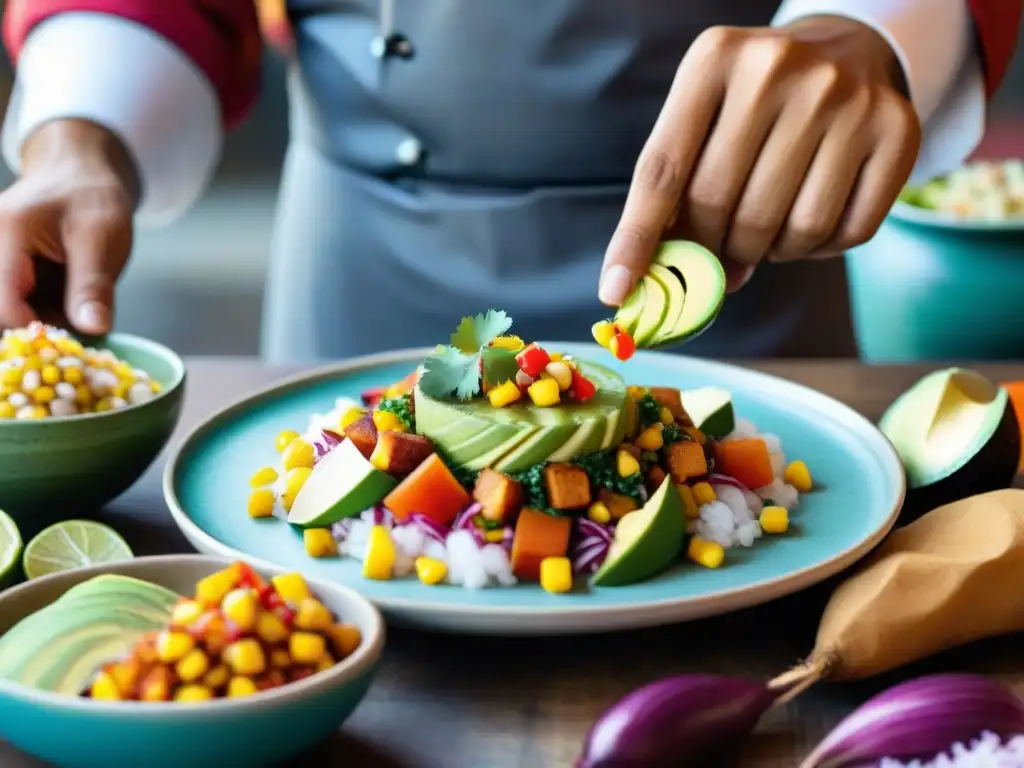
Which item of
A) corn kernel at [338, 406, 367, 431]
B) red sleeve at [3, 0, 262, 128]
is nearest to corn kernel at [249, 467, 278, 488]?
corn kernel at [338, 406, 367, 431]

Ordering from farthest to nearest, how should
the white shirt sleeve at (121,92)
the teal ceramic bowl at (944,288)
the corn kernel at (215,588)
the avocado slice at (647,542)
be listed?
the teal ceramic bowl at (944,288) < the white shirt sleeve at (121,92) < the avocado slice at (647,542) < the corn kernel at (215,588)

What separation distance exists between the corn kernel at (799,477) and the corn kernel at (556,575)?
1.60 feet

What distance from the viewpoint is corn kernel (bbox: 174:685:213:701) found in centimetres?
122

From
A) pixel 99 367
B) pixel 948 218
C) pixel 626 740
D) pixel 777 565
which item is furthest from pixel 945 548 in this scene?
pixel 948 218

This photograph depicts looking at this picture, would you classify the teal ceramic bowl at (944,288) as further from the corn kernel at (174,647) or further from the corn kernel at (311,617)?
the corn kernel at (174,647)

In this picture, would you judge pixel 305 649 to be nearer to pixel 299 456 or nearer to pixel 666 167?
pixel 299 456

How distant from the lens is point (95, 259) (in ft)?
7.53

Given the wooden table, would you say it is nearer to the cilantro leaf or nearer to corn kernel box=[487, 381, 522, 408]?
corn kernel box=[487, 381, 522, 408]

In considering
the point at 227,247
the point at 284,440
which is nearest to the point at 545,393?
the point at 284,440

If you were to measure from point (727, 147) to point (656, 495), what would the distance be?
635mm

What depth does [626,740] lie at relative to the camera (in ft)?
4.04

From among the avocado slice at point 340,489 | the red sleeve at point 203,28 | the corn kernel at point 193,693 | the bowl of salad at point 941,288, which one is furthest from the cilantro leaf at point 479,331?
the bowl of salad at point 941,288

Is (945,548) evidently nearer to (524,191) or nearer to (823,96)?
(823,96)

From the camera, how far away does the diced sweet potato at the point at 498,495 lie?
1650mm
